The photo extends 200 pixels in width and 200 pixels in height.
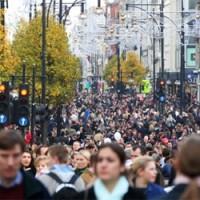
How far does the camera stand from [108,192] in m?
8.55

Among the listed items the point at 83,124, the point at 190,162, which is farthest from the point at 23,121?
the point at 83,124

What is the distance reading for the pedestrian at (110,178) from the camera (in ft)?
28.0

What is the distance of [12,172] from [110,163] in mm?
730

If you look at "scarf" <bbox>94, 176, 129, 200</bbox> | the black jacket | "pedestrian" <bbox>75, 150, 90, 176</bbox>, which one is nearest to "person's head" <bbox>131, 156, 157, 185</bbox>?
the black jacket

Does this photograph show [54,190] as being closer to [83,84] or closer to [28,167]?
[28,167]

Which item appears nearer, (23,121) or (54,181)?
→ (54,181)

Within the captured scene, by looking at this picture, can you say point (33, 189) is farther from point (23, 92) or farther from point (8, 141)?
point (23, 92)

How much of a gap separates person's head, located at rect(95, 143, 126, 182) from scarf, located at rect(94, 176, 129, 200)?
53 mm

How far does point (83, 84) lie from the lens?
18400cm

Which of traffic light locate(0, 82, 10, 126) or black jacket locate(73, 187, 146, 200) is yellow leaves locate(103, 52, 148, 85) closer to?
traffic light locate(0, 82, 10, 126)

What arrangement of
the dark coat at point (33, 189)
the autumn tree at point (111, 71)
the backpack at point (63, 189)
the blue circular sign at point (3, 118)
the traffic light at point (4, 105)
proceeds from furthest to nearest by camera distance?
the autumn tree at point (111, 71)
the traffic light at point (4, 105)
the blue circular sign at point (3, 118)
the backpack at point (63, 189)
the dark coat at point (33, 189)

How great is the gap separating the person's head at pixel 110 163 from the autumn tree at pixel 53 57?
44151mm

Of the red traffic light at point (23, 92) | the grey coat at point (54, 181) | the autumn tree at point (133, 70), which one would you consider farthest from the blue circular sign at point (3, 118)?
the autumn tree at point (133, 70)

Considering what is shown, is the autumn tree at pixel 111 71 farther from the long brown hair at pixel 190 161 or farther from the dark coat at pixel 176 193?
the long brown hair at pixel 190 161
